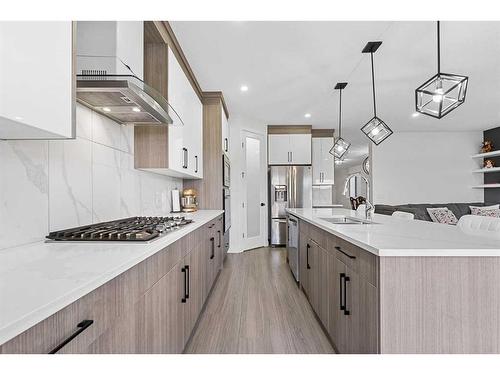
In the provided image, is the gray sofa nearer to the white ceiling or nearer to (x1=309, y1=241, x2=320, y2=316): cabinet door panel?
the white ceiling

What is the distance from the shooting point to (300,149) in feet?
19.6

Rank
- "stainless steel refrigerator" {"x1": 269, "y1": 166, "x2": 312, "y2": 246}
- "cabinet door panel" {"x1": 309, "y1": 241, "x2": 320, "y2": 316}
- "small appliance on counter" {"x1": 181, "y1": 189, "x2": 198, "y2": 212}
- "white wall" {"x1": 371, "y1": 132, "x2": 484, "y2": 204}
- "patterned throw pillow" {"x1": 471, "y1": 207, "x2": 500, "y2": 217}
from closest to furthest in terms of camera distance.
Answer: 1. "cabinet door panel" {"x1": 309, "y1": 241, "x2": 320, "y2": 316}
2. "small appliance on counter" {"x1": 181, "y1": 189, "x2": 198, "y2": 212}
3. "patterned throw pillow" {"x1": 471, "y1": 207, "x2": 500, "y2": 217}
4. "stainless steel refrigerator" {"x1": 269, "y1": 166, "x2": 312, "y2": 246}
5. "white wall" {"x1": 371, "y1": 132, "x2": 484, "y2": 204}

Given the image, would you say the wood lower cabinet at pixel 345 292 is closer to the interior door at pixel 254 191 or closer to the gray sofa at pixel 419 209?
the interior door at pixel 254 191

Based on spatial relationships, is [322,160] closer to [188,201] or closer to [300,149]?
[300,149]

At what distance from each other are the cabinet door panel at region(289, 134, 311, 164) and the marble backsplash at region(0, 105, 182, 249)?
4019 mm

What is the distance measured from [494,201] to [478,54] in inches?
195

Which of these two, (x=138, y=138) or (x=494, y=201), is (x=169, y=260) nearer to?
(x=138, y=138)

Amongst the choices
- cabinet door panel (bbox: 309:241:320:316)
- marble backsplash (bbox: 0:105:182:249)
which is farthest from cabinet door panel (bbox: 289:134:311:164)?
marble backsplash (bbox: 0:105:182:249)

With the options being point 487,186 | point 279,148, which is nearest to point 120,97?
point 279,148

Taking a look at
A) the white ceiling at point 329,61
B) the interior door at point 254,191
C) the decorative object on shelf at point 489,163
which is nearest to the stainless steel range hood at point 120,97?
the white ceiling at point 329,61

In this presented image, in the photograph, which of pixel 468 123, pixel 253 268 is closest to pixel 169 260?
pixel 253 268

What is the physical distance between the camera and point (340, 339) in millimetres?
1615

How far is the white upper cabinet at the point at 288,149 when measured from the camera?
5.98 metres

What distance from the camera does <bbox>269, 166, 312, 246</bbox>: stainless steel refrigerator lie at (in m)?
5.68
